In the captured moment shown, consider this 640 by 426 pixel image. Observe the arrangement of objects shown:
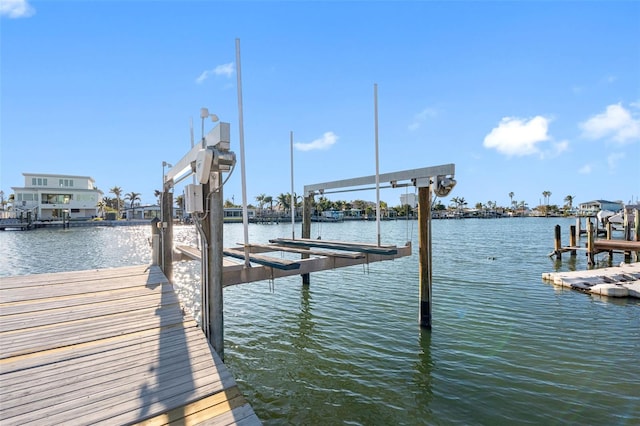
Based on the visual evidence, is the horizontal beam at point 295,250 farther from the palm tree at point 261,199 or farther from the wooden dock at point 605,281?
the palm tree at point 261,199

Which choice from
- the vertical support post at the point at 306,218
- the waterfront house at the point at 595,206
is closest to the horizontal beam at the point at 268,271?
the vertical support post at the point at 306,218

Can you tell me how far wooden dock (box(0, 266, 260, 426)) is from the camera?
304cm

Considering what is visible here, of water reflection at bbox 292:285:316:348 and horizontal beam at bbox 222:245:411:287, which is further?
water reflection at bbox 292:285:316:348

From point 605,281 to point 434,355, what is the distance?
11186mm

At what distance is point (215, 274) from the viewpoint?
5078 mm

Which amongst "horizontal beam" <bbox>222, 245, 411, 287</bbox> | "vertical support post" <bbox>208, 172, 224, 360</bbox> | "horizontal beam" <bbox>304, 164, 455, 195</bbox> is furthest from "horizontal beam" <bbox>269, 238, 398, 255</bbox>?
"vertical support post" <bbox>208, 172, 224, 360</bbox>

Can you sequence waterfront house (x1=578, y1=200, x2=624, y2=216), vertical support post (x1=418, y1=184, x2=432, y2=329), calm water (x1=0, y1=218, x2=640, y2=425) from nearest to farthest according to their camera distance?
calm water (x1=0, y1=218, x2=640, y2=425) < vertical support post (x1=418, y1=184, x2=432, y2=329) < waterfront house (x1=578, y1=200, x2=624, y2=216)

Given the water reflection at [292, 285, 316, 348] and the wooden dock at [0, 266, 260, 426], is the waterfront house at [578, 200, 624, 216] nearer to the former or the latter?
the water reflection at [292, 285, 316, 348]

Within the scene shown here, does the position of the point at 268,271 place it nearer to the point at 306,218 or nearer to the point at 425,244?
the point at 425,244

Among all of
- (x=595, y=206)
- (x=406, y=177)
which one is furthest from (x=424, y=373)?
(x=595, y=206)

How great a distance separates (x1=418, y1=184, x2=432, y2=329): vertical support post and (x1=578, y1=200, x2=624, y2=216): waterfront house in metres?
109

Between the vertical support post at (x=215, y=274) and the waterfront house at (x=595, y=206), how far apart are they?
113898 millimetres

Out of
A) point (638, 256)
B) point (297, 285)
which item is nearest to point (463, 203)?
point (638, 256)

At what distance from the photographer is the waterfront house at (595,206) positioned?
3476 inches
